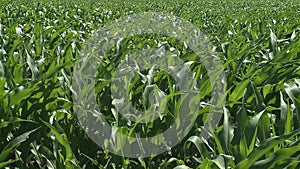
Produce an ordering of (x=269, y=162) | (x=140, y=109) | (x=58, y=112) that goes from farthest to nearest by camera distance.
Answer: (x=140, y=109), (x=58, y=112), (x=269, y=162)

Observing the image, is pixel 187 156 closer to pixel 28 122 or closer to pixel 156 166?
pixel 156 166

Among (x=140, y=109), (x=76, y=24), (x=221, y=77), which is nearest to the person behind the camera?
(x=140, y=109)

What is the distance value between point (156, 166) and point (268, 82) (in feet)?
2.65

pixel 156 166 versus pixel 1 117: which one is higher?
pixel 1 117

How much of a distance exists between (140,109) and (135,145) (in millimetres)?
446

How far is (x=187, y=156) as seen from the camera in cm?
194

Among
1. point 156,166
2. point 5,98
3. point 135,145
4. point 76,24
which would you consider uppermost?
point 5,98

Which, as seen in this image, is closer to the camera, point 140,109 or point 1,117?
point 1,117

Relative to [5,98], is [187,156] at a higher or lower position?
lower

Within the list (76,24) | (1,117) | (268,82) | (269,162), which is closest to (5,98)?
(1,117)

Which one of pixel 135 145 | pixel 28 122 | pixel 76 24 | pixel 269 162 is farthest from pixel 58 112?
pixel 76 24

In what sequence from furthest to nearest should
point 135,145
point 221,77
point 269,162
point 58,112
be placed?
point 221,77, point 58,112, point 135,145, point 269,162

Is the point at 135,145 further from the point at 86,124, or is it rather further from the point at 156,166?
the point at 86,124

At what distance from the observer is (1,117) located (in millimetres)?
1938
